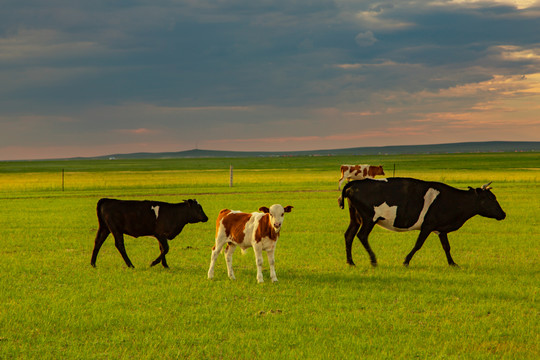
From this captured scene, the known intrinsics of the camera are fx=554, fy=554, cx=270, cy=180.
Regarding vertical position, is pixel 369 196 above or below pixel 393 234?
above

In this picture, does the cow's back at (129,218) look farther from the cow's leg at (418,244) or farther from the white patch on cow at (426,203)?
the white patch on cow at (426,203)

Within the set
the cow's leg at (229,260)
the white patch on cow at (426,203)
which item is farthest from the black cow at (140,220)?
the white patch on cow at (426,203)

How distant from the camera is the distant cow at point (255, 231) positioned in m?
11.4

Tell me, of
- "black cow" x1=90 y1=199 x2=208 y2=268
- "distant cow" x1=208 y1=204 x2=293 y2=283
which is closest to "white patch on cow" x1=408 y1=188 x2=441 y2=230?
"distant cow" x1=208 y1=204 x2=293 y2=283

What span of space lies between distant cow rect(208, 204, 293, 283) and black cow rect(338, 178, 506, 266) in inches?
117

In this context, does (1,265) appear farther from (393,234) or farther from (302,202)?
(302,202)

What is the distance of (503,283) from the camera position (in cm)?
1211

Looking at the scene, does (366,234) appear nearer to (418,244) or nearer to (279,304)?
(418,244)

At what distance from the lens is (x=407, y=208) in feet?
45.8

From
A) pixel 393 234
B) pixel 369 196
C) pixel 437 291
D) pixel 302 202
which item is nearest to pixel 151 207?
pixel 369 196

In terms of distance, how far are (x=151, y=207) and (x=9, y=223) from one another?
14.2m

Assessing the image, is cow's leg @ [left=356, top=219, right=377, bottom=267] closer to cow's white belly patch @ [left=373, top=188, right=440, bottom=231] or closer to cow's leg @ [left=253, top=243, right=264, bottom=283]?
cow's white belly patch @ [left=373, top=188, right=440, bottom=231]

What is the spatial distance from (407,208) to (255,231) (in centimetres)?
441

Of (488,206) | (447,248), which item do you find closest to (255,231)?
(447,248)
